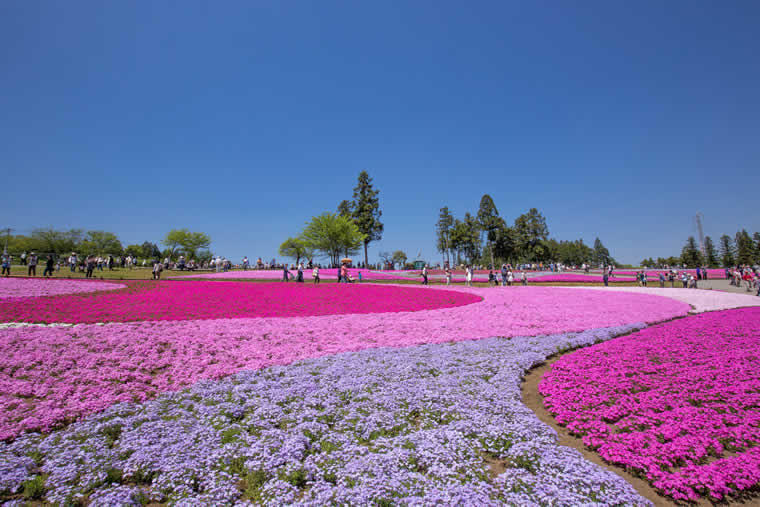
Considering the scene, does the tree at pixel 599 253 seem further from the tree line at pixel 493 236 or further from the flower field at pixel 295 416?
the flower field at pixel 295 416

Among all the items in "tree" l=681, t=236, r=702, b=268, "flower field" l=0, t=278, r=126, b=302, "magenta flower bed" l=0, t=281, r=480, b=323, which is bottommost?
"magenta flower bed" l=0, t=281, r=480, b=323

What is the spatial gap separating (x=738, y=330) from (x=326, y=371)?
12.0 metres

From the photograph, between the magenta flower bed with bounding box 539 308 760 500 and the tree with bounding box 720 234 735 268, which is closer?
the magenta flower bed with bounding box 539 308 760 500

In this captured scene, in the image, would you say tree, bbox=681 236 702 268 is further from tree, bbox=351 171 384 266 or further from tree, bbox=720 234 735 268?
tree, bbox=351 171 384 266

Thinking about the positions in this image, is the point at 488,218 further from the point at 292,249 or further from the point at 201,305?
the point at 201,305

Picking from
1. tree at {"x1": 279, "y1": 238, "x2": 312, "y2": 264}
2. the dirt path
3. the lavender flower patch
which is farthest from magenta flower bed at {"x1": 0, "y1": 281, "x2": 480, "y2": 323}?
tree at {"x1": 279, "y1": 238, "x2": 312, "y2": 264}

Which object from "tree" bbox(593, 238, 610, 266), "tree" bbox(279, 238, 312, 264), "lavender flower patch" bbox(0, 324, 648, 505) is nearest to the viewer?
"lavender flower patch" bbox(0, 324, 648, 505)

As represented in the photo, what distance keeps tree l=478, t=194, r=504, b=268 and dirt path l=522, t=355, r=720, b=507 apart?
79255mm

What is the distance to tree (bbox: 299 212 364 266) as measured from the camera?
60875mm

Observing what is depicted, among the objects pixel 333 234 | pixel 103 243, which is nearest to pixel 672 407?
pixel 333 234

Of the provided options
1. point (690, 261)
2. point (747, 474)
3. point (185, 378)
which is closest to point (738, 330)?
point (747, 474)

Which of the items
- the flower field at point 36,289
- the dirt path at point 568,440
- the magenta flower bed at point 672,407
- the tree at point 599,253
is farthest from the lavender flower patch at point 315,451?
the tree at point 599,253

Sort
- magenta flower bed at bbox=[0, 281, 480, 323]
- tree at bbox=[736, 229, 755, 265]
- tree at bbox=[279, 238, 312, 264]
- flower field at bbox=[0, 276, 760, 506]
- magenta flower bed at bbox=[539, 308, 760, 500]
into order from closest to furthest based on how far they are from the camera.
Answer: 1. flower field at bbox=[0, 276, 760, 506]
2. magenta flower bed at bbox=[539, 308, 760, 500]
3. magenta flower bed at bbox=[0, 281, 480, 323]
4. tree at bbox=[736, 229, 755, 265]
5. tree at bbox=[279, 238, 312, 264]

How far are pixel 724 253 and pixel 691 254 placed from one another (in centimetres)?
1650
